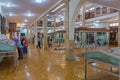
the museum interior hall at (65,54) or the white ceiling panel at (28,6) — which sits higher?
the white ceiling panel at (28,6)

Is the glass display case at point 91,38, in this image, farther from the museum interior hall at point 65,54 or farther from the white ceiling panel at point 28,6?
the white ceiling panel at point 28,6

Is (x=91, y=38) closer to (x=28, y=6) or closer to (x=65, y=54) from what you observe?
(x=65, y=54)

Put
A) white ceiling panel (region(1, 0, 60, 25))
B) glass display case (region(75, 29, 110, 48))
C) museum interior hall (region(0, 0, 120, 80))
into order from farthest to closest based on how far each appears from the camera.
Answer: glass display case (region(75, 29, 110, 48)), white ceiling panel (region(1, 0, 60, 25)), museum interior hall (region(0, 0, 120, 80))

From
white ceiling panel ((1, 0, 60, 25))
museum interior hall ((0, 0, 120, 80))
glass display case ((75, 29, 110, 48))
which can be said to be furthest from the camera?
glass display case ((75, 29, 110, 48))

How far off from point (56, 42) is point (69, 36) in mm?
14536

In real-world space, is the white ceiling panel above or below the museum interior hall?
above

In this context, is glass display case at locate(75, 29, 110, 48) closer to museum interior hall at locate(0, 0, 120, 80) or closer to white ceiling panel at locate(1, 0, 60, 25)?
museum interior hall at locate(0, 0, 120, 80)

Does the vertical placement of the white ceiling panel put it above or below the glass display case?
above

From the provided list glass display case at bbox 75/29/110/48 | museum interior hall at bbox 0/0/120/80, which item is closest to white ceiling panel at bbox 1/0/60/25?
museum interior hall at bbox 0/0/120/80

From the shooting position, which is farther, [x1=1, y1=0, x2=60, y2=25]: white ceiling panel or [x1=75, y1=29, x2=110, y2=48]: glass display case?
[x1=75, y1=29, x2=110, y2=48]: glass display case

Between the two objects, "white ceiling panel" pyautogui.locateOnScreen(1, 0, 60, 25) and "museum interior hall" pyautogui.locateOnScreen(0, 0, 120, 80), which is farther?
"white ceiling panel" pyautogui.locateOnScreen(1, 0, 60, 25)

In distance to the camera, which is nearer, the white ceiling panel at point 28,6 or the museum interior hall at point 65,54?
the museum interior hall at point 65,54

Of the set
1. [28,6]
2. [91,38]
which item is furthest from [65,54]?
[91,38]

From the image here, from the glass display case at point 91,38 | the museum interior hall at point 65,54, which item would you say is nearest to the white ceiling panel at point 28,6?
the museum interior hall at point 65,54
